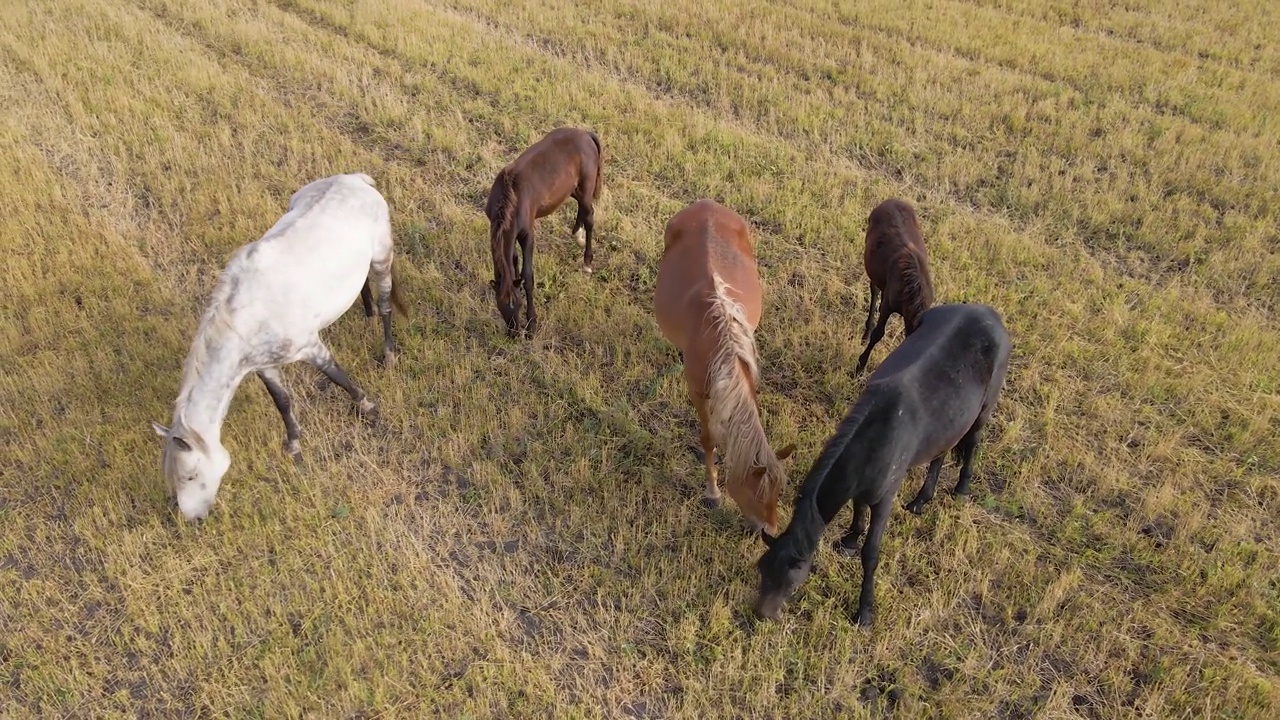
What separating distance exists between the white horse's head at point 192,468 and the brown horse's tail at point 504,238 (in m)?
2.38

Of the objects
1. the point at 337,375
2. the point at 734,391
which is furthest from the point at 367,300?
the point at 734,391

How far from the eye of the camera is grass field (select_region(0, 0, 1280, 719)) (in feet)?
13.7

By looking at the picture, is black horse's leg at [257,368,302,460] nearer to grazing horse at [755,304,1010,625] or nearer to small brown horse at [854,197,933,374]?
grazing horse at [755,304,1010,625]

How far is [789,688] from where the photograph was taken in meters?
4.11

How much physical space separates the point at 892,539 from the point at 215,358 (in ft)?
15.6

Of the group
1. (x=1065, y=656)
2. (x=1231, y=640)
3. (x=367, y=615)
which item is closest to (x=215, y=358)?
(x=367, y=615)

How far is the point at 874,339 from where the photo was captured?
589 cm

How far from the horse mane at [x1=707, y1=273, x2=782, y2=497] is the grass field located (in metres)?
0.90

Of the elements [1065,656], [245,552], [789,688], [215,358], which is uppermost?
[215,358]

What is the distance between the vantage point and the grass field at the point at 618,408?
4172 millimetres

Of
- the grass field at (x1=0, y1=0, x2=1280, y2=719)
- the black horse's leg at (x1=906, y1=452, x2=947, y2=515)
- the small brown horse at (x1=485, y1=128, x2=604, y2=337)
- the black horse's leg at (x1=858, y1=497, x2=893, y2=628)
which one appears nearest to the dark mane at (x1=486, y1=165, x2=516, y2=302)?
the small brown horse at (x1=485, y1=128, x2=604, y2=337)

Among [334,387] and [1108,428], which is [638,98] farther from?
[1108,428]

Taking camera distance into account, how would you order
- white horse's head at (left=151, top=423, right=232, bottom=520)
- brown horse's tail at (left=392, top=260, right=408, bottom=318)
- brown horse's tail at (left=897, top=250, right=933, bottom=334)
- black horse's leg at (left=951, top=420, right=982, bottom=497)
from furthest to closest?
1. brown horse's tail at (left=392, top=260, right=408, bottom=318)
2. brown horse's tail at (left=897, top=250, right=933, bottom=334)
3. black horse's leg at (left=951, top=420, right=982, bottom=497)
4. white horse's head at (left=151, top=423, right=232, bottom=520)

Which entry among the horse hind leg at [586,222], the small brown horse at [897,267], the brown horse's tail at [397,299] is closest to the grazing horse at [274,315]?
the brown horse's tail at [397,299]
